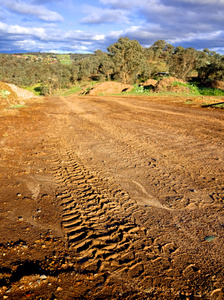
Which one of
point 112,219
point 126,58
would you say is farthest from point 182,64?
point 112,219

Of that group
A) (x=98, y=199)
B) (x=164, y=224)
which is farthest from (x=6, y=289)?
(x=164, y=224)

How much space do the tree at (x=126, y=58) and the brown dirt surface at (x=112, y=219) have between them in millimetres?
28117

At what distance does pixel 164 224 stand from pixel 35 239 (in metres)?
1.98

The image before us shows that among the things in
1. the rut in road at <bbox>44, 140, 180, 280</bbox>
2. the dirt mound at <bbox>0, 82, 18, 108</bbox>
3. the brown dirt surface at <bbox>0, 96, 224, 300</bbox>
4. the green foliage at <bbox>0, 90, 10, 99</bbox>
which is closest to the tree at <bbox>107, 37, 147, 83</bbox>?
the dirt mound at <bbox>0, 82, 18, 108</bbox>

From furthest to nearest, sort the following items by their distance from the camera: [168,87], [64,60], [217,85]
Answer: [64,60]
[217,85]
[168,87]

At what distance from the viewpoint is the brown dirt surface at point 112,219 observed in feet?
7.66

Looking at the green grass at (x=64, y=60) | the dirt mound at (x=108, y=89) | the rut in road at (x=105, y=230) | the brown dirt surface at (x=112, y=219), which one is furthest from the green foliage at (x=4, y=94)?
the green grass at (x=64, y=60)

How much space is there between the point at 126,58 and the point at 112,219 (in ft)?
108

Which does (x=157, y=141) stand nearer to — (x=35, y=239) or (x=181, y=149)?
(x=181, y=149)

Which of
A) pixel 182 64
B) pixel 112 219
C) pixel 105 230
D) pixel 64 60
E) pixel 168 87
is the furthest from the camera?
pixel 64 60

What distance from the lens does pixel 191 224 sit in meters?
3.24

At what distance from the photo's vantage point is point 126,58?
106 ft

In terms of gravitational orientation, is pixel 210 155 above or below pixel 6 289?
above

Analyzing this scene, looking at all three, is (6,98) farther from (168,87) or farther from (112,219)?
(112,219)
